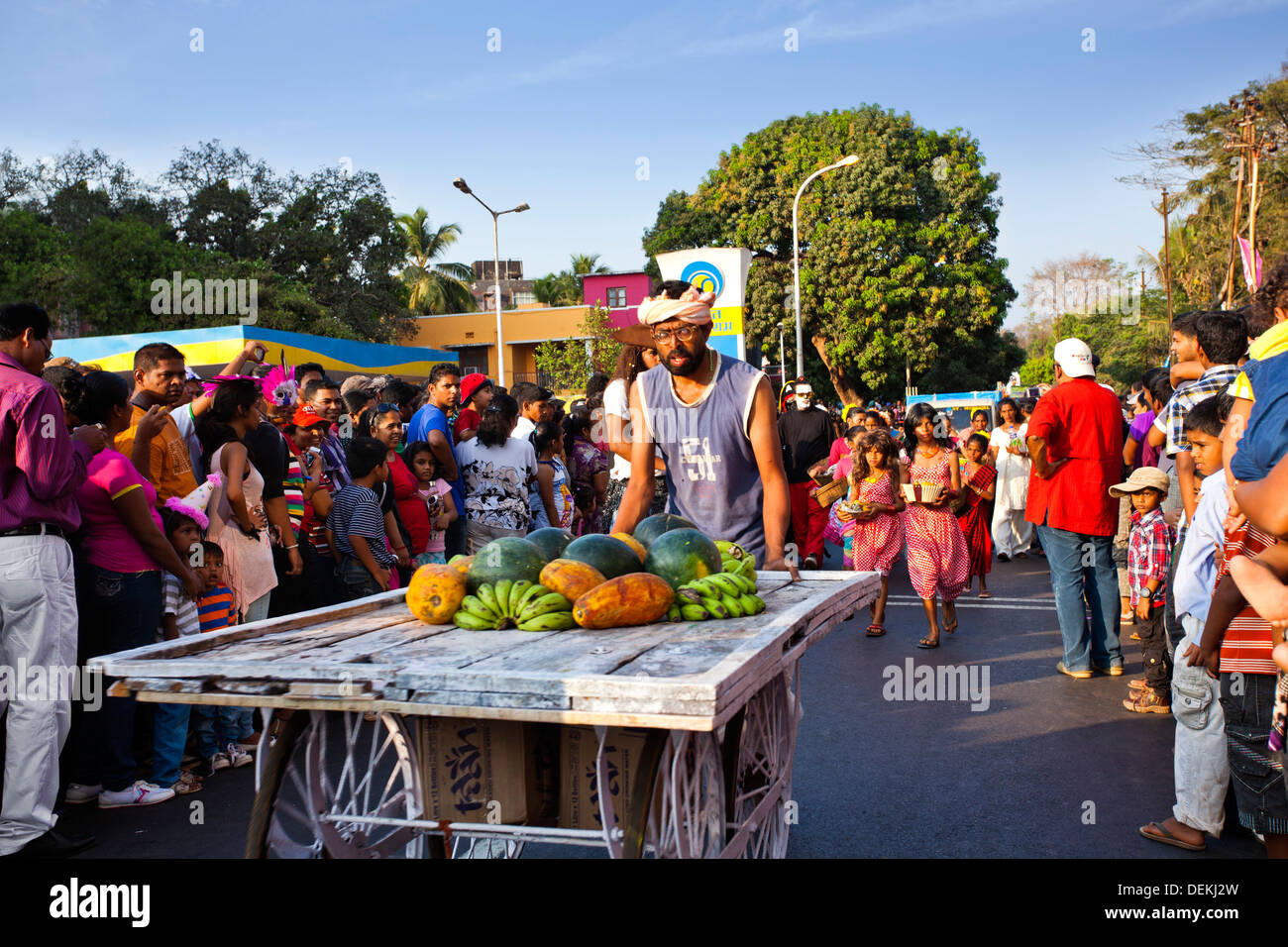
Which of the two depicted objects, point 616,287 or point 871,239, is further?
point 616,287

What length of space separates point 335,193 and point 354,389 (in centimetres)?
2836

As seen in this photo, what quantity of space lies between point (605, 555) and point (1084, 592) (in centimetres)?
501

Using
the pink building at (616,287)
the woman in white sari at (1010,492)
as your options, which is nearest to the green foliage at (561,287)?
the pink building at (616,287)

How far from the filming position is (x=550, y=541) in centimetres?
338

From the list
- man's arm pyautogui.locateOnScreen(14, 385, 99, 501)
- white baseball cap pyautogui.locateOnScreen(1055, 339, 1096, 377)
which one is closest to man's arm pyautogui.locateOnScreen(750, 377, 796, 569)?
man's arm pyautogui.locateOnScreen(14, 385, 99, 501)

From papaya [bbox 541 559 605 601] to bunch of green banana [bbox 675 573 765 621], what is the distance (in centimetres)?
27

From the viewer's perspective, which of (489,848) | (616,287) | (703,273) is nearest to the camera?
(489,848)

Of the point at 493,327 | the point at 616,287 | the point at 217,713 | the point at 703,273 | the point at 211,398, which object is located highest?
the point at 616,287

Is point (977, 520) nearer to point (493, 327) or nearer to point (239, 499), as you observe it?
point (239, 499)

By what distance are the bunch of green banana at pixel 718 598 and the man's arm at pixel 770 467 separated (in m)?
1.00

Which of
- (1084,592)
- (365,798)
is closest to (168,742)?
(365,798)

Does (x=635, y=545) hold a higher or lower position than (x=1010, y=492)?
higher

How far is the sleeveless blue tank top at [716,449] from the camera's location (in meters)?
4.10
